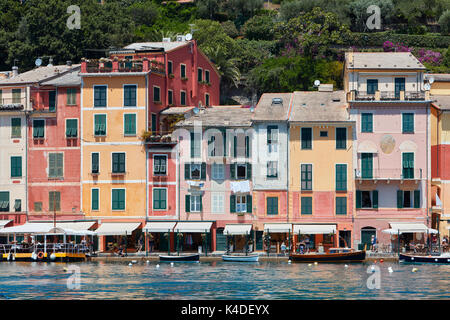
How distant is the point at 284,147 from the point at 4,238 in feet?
74.5

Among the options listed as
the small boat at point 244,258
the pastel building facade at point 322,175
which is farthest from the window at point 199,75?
the small boat at point 244,258

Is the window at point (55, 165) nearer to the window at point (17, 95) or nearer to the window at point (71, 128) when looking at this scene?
the window at point (71, 128)

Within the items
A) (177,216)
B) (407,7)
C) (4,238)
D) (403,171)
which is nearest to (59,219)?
(4,238)

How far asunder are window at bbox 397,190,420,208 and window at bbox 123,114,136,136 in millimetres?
20545

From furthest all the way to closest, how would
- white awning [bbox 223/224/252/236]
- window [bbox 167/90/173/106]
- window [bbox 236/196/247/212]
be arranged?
window [bbox 167/90/173/106] < window [bbox 236/196/247/212] < white awning [bbox 223/224/252/236]

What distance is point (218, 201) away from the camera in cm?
5778

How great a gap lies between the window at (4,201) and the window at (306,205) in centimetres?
2340

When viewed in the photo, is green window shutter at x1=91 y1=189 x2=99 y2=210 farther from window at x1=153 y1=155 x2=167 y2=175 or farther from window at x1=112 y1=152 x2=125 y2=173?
window at x1=153 y1=155 x2=167 y2=175

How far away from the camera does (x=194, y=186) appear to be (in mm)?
57812

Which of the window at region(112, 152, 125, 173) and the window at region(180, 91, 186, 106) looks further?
the window at region(180, 91, 186, 106)

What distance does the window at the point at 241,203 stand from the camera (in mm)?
57500

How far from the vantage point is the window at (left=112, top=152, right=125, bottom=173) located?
194 feet

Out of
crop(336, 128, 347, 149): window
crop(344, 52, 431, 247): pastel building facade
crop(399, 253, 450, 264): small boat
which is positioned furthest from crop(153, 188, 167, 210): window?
crop(399, 253, 450, 264): small boat
